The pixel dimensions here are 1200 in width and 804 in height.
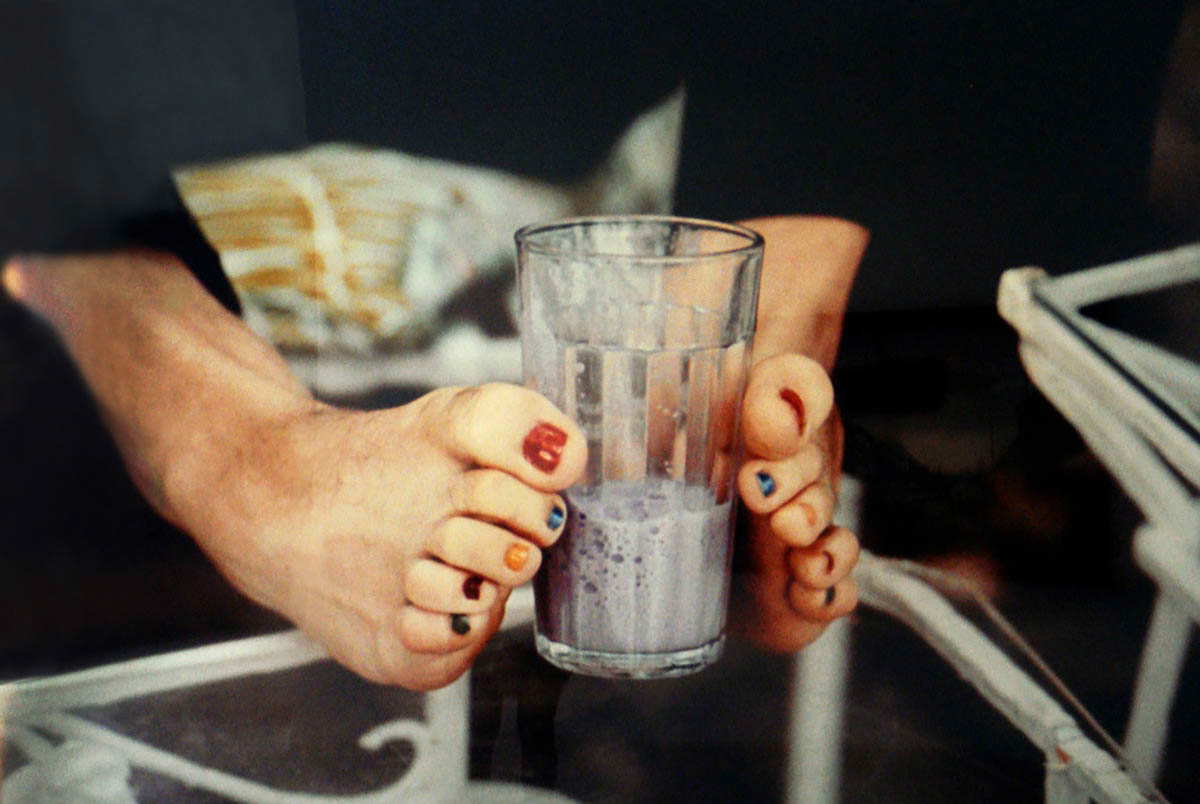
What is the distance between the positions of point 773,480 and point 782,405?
4 centimetres

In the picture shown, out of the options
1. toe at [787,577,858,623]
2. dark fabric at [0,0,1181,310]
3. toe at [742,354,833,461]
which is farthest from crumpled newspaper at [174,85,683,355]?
toe at [787,577,858,623]

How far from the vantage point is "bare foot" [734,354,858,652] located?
498 millimetres

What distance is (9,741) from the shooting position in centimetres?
57

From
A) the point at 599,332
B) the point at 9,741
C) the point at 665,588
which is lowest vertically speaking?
the point at 9,741

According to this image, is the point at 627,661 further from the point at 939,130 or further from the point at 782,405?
the point at 939,130

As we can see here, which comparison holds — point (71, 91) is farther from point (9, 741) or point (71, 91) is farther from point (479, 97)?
point (9, 741)

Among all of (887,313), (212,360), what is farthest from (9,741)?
(887,313)

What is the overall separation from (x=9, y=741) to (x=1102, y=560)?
64 cm

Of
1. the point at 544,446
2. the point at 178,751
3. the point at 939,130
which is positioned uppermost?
the point at 939,130

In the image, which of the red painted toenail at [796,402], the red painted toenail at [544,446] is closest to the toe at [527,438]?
the red painted toenail at [544,446]

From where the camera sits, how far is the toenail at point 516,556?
465 millimetres

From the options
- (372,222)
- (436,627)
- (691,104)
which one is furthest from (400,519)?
(691,104)

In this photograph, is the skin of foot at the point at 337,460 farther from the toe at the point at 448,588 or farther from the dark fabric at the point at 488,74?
the dark fabric at the point at 488,74

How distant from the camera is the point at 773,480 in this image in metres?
0.51
